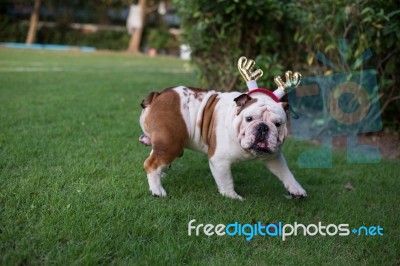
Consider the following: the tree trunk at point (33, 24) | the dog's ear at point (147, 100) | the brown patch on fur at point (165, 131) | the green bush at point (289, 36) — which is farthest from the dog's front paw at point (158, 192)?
the tree trunk at point (33, 24)

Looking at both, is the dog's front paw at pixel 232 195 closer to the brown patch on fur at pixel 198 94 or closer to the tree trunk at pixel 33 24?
the brown patch on fur at pixel 198 94

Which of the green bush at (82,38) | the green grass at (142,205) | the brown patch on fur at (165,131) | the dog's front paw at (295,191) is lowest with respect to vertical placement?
the green grass at (142,205)

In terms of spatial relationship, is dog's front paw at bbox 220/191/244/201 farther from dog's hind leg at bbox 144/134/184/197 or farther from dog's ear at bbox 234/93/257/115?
dog's ear at bbox 234/93/257/115

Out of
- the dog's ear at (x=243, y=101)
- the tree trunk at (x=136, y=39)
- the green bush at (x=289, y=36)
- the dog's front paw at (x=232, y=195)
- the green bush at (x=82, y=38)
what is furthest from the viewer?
the green bush at (x=82, y=38)

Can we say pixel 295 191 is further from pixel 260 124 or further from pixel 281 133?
pixel 260 124

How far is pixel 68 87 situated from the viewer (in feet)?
30.6

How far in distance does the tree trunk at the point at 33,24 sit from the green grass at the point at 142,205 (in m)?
22.9

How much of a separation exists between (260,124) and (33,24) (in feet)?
89.1

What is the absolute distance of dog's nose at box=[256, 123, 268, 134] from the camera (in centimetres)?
328

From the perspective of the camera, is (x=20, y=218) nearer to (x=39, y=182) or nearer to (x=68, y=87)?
(x=39, y=182)

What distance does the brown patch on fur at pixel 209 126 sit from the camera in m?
3.85

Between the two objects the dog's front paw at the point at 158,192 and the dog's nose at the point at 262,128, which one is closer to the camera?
the dog's nose at the point at 262,128

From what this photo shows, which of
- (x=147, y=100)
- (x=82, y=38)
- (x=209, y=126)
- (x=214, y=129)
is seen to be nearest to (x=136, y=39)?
(x=82, y=38)

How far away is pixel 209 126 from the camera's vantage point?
392 cm
